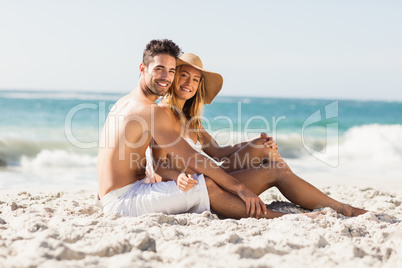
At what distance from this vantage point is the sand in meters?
2.04

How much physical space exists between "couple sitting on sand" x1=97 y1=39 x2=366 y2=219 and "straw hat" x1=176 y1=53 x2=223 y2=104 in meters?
0.12

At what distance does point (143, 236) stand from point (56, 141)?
27.8 feet

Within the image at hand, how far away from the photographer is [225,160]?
3.84 meters

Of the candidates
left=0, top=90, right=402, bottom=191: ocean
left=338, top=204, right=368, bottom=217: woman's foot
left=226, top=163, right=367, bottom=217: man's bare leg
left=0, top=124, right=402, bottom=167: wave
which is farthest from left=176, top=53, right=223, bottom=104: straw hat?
left=0, top=124, right=402, bottom=167: wave

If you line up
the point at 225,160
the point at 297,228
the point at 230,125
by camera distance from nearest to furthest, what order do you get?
the point at 297,228 → the point at 225,160 → the point at 230,125

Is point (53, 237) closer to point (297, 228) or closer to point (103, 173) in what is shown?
point (103, 173)

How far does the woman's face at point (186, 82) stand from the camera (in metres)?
3.65

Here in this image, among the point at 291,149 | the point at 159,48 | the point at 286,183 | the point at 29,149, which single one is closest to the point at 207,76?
the point at 159,48

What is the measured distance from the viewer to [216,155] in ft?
13.2

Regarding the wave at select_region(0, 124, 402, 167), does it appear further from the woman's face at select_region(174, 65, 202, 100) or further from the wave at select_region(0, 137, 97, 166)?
the woman's face at select_region(174, 65, 202, 100)

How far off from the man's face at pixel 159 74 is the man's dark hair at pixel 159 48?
0.03 metres

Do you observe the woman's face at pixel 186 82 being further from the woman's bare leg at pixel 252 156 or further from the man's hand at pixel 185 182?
the man's hand at pixel 185 182

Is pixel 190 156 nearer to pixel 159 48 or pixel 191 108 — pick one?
pixel 159 48

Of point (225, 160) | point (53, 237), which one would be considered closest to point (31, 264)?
point (53, 237)
